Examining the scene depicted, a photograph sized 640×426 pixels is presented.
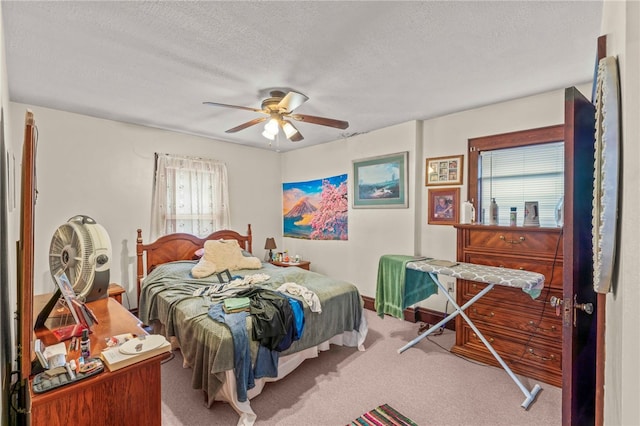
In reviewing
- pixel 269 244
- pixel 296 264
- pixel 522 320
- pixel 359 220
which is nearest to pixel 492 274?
pixel 522 320

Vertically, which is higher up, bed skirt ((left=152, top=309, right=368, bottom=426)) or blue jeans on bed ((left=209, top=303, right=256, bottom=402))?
blue jeans on bed ((left=209, top=303, right=256, bottom=402))

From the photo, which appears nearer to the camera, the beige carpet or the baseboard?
the beige carpet

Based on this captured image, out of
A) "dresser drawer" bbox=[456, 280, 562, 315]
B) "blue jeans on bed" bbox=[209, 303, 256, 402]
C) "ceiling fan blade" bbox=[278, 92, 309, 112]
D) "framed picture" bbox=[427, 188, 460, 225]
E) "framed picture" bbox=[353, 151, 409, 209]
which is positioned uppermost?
"ceiling fan blade" bbox=[278, 92, 309, 112]

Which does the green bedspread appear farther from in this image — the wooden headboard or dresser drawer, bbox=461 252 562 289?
the wooden headboard

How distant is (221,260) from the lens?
141 inches

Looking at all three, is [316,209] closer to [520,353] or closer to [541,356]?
[520,353]

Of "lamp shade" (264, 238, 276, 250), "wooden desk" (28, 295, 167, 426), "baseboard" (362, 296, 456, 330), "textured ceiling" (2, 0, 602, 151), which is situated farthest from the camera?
"lamp shade" (264, 238, 276, 250)

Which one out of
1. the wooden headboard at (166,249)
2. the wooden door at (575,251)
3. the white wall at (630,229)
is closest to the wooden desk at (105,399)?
the white wall at (630,229)

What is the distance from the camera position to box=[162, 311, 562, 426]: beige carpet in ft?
6.51

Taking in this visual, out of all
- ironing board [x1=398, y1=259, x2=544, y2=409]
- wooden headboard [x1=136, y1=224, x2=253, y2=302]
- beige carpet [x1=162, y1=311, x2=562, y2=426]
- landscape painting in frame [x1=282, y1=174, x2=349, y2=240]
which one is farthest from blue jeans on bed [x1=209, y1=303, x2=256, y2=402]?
landscape painting in frame [x1=282, y1=174, x2=349, y2=240]

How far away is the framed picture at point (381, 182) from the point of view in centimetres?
370

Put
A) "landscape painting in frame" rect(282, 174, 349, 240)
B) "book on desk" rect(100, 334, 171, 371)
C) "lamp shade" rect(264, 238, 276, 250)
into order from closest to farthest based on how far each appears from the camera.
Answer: "book on desk" rect(100, 334, 171, 371) → "landscape painting in frame" rect(282, 174, 349, 240) → "lamp shade" rect(264, 238, 276, 250)

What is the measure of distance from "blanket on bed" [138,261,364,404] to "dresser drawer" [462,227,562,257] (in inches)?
50.2

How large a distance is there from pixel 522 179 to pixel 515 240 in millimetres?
740
